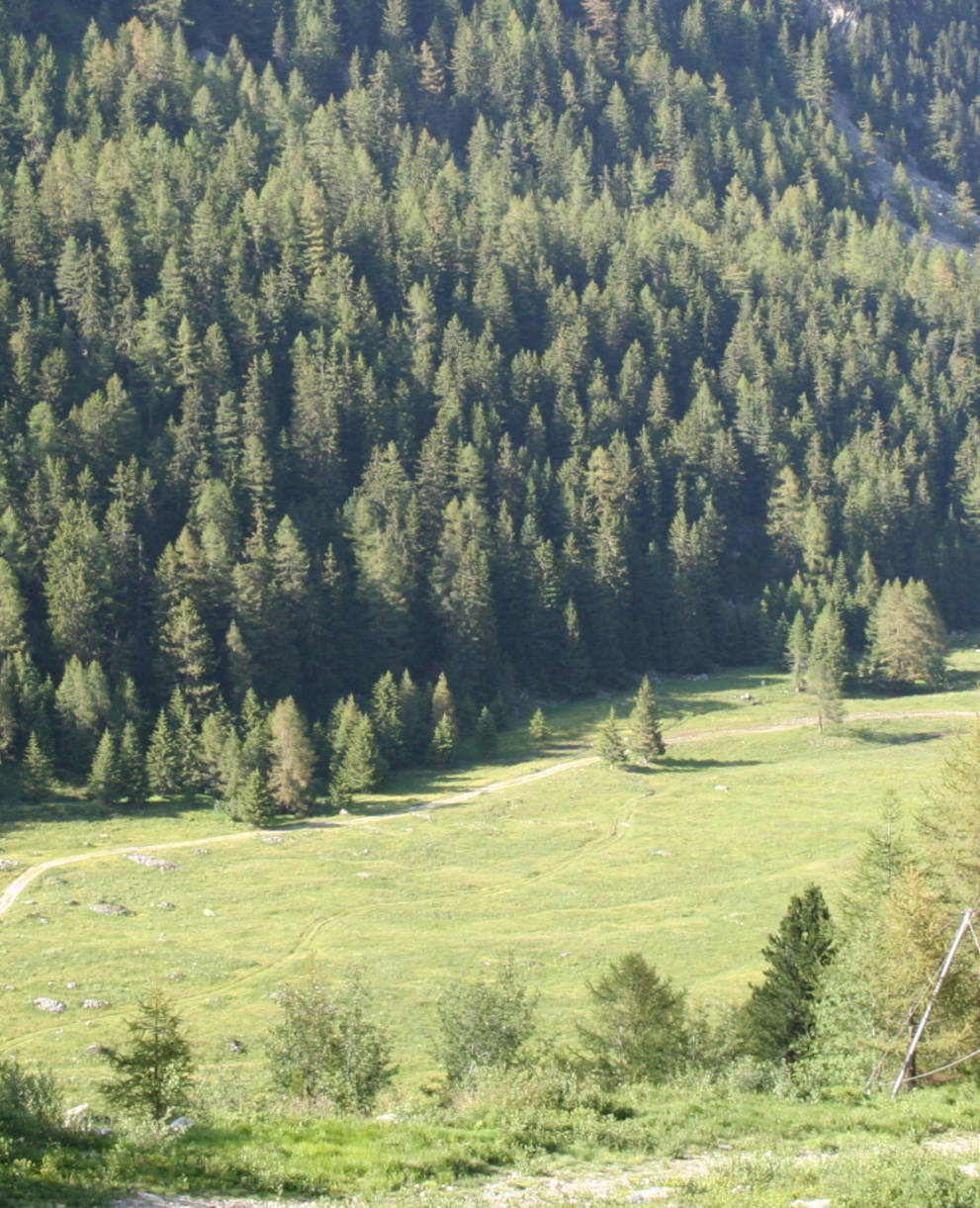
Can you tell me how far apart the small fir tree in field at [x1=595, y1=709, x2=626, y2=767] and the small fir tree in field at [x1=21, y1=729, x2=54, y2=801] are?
56525mm

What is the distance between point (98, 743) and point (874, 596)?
376 feet

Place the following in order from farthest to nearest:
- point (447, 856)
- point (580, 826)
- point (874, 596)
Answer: point (874, 596) < point (580, 826) < point (447, 856)

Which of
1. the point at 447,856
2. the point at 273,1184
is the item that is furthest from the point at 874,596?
the point at 273,1184

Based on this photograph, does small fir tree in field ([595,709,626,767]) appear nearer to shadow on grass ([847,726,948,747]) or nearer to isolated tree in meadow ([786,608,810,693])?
shadow on grass ([847,726,948,747])

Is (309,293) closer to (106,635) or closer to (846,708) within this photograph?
(106,635)

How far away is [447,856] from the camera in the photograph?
94.8 m

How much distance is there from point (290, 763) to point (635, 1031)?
67526 mm

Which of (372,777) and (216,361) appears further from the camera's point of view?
(216,361)

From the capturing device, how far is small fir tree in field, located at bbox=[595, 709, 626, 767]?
392ft

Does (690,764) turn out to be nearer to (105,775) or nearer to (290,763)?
(290,763)

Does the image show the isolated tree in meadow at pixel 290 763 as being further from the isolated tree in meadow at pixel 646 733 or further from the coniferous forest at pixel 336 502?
the isolated tree in meadow at pixel 646 733

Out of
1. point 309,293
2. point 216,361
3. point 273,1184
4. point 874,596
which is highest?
point 309,293

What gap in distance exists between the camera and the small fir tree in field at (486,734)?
127m

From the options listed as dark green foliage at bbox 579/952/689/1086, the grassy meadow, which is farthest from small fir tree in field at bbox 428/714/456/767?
dark green foliage at bbox 579/952/689/1086
